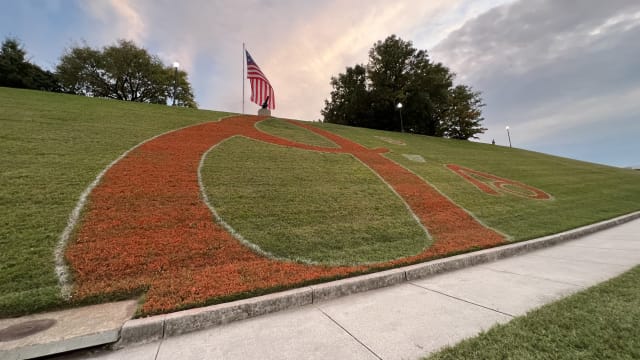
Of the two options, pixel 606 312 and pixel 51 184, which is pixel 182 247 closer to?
pixel 51 184

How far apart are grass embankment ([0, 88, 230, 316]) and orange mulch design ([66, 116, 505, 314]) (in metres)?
0.40

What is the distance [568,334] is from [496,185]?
494 inches

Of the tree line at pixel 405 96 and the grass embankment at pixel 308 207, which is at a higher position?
the tree line at pixel 405 96

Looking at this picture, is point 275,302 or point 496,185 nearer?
point 275,302

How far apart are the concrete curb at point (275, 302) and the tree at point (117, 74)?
4231cm

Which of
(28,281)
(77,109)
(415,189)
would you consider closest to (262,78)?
(77,109)

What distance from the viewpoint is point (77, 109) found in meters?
12.8

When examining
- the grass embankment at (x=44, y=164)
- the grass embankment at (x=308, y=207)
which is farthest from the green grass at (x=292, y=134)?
the grass embankment at (x=44, y=164)

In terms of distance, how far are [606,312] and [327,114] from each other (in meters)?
46.2

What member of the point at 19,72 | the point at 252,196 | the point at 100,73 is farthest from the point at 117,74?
the point at 252,196

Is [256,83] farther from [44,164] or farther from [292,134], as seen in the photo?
[44,164]

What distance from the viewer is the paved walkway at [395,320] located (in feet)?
9.40

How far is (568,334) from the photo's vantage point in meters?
2.76

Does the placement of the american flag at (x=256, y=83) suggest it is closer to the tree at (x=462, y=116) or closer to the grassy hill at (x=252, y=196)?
the grassy hill at (x=252, y=196)
